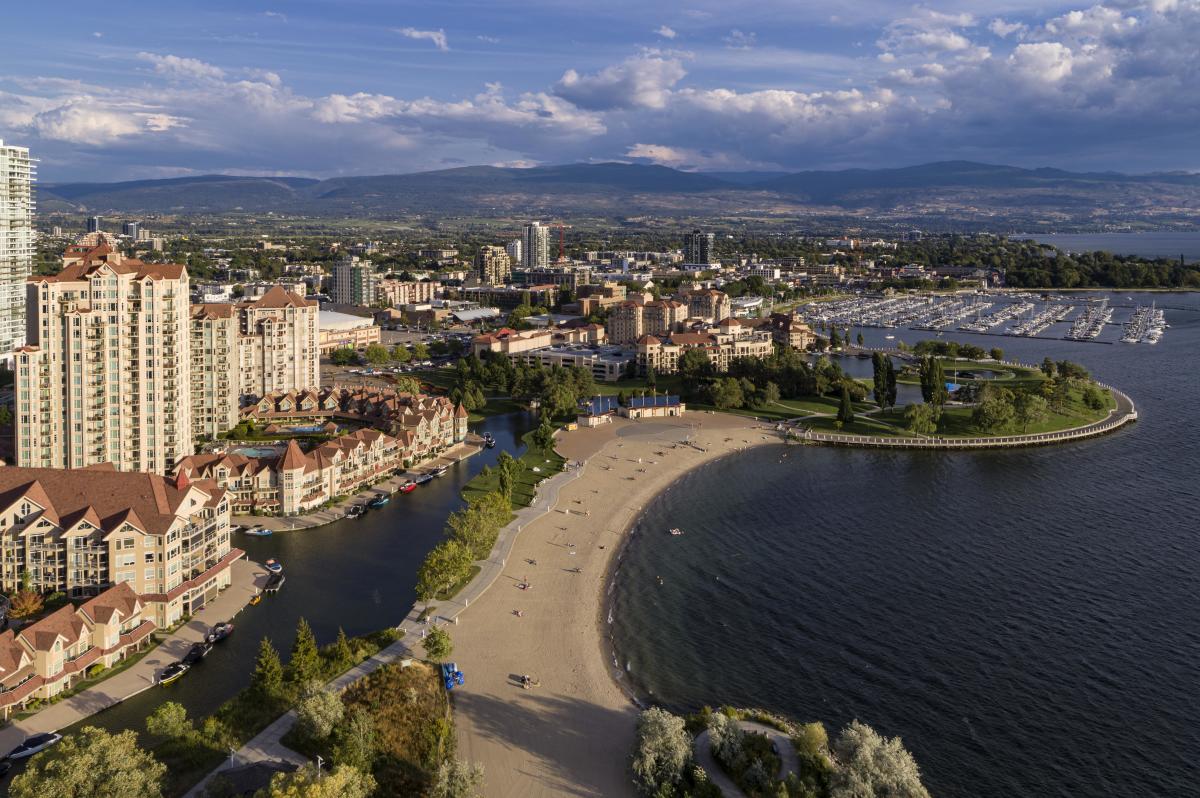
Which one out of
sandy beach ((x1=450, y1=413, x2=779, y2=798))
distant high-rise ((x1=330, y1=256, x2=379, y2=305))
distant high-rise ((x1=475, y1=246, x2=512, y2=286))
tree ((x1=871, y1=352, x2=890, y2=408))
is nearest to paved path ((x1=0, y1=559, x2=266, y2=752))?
sandy beach ((x1=450, y1=413, x2=779, y2=798))

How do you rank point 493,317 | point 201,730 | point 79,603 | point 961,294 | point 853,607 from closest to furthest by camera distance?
point 201,730 < point 79,603 < point 853,607 < point 493,317 < point 961,294

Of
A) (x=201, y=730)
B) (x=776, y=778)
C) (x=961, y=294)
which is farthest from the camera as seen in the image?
(x=961, y=294)

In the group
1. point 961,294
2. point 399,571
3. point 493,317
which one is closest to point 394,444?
point 399,571

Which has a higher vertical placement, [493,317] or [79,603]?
[493,317]

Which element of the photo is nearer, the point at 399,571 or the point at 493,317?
the point at 399,571

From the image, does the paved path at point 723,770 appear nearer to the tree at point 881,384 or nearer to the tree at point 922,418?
the tree at point 922,418

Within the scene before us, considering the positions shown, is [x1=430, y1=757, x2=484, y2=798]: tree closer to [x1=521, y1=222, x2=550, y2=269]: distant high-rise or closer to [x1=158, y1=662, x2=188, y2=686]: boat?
[x1=158, y1=662, x2=188, y2=686]: boat

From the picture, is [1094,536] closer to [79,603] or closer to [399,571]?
[399,571]

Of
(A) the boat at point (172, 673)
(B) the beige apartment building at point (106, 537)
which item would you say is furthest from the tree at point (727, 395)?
(A) the boat at point (172, 673)
